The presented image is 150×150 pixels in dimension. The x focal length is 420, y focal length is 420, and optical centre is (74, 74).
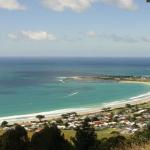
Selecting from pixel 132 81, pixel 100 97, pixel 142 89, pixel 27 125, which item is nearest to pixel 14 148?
pixel 27 125

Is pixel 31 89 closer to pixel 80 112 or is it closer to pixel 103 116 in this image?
pixel 80 112

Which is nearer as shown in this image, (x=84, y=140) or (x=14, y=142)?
(x=14, y=142)

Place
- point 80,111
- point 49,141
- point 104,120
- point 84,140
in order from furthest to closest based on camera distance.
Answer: point 80,111
point 104,120
point 84,140
point 49,141

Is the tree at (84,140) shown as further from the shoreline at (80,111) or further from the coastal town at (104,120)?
the shoreline at (80,111)

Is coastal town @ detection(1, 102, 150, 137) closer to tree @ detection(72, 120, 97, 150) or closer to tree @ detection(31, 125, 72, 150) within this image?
tree @ detection(72, 120, 97, 150)

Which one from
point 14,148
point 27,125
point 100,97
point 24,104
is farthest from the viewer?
point 100,97

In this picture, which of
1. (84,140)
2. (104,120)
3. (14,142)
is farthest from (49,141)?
(104,120)

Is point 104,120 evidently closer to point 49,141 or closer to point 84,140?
point 84,140

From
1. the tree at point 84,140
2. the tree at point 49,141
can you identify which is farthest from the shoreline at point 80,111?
the tree at point 49,141

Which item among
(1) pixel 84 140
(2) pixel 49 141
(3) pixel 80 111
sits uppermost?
(2) pixel 49 141
